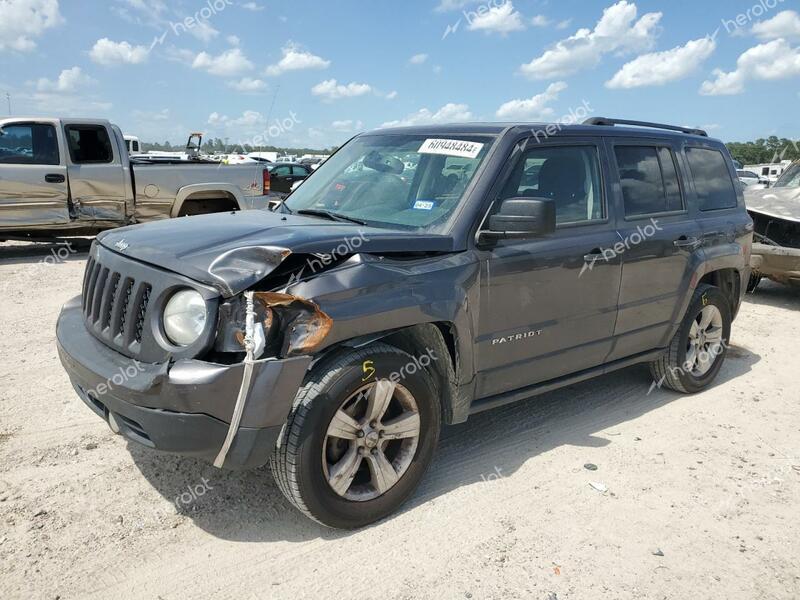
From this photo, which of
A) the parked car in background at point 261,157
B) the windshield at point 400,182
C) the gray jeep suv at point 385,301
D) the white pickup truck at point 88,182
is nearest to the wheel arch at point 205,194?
the white pickup truck at point 88,182

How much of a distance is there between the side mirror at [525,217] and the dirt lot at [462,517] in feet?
4.62

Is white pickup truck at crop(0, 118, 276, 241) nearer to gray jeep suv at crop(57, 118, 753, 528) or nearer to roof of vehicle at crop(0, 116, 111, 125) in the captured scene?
roof of vehicle at crop(0, 116, 111, 125)

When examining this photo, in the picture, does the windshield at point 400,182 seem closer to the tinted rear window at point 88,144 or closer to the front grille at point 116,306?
the front grille at point 116,306

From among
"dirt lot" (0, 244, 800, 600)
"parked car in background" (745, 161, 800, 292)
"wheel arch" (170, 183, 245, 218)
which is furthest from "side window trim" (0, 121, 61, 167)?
"parked car in background" (745, 161, 800, 292)

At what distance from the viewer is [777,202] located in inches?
342

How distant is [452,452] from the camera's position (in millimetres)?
3900

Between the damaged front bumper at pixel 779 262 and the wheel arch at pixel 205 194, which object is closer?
the damaged front bumper at pixel 779 262

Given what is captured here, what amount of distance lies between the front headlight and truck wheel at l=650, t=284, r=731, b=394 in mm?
3593

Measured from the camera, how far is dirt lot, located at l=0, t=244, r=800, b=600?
8.90 ft

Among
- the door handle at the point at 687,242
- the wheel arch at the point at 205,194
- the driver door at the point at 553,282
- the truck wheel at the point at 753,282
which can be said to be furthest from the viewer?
the wheel arch at the point at 205,194

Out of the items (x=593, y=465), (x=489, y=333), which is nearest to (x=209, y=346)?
(x=489, y=333)

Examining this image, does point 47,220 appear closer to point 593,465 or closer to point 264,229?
point 264,229

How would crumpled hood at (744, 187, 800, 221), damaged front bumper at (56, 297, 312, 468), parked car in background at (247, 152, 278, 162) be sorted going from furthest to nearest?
1. parked car in background at (247, 152, 278, 162)
2. crumpled hood at (744, 187, 800, 221)
3. damaged front bumper at (56, 297, 312, 468)

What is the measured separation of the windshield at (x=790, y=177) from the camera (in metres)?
9.88
